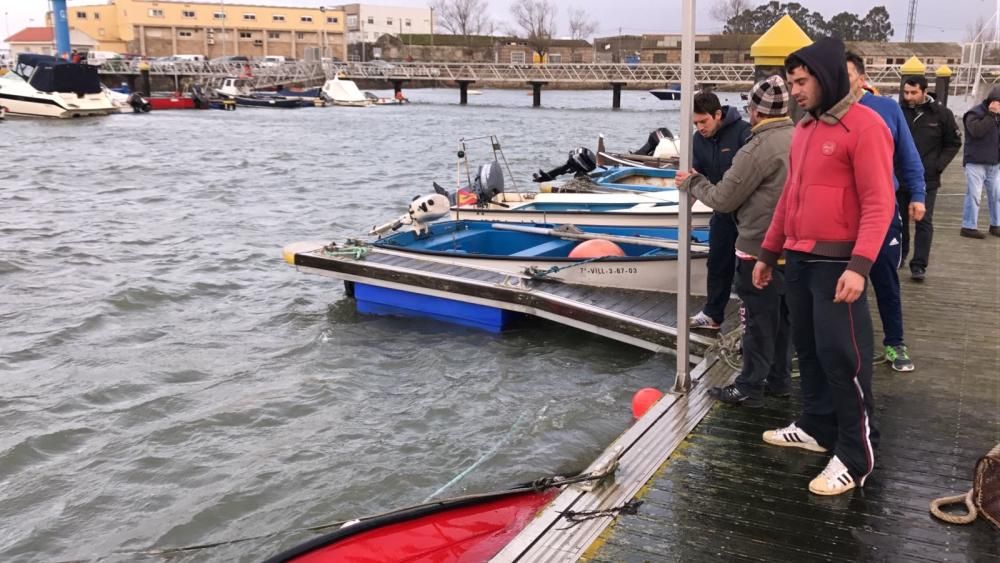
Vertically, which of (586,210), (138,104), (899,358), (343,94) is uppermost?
(343,94)

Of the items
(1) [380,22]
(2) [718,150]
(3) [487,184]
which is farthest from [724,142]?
(1) [380,22]

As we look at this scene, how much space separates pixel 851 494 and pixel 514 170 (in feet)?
74.3

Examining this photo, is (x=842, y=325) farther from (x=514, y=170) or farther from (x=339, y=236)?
(x=514, y=170)

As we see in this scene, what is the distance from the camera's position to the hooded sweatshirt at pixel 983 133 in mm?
8414

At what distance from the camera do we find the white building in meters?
120

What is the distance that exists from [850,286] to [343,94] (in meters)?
63.4

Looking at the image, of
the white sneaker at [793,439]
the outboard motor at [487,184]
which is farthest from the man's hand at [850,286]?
the outboard motor at [487,184]

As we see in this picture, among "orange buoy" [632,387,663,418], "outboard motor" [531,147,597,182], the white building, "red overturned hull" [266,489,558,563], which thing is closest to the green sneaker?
"orange buoy" [632,387,663,418]

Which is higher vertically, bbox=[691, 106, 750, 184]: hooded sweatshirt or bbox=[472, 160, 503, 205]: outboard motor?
bbox=[691, 106, 750, 184]: hooded sweatshirt

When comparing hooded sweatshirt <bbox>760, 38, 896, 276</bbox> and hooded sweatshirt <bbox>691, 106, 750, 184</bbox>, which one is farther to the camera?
hooded sweatshirt <bbox>691, 106, 750, 184</bbox>

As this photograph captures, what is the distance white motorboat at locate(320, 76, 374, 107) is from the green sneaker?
61.2 meters

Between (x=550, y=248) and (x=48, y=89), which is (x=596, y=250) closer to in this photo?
(x=550, y=248)

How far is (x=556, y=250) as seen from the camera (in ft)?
33.0

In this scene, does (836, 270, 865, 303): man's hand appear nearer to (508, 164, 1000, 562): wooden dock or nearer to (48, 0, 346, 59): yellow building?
(508, 164, 1000, 562): wooden dock
